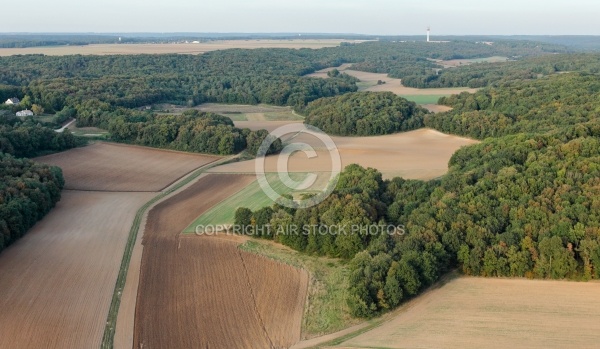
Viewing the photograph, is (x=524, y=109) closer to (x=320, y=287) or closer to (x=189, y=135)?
(x=189, y=135)

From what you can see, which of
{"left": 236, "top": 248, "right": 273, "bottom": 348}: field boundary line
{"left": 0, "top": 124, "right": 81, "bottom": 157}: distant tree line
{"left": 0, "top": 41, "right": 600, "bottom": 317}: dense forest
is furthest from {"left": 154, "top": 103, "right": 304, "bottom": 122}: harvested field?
{"left": 236, "top": 248, "right": 273, "bottom": 348}: field boundary line

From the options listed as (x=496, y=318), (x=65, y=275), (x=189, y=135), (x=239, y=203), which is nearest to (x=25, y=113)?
(x=189, y=135)

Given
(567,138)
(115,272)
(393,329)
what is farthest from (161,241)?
(567,138)

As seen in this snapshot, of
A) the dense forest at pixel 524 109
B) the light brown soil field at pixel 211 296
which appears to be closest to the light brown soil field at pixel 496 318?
the light brown soil field at pixel 211 296

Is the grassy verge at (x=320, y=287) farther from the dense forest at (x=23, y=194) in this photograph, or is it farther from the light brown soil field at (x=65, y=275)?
the dense forest at (x=23, y=194)

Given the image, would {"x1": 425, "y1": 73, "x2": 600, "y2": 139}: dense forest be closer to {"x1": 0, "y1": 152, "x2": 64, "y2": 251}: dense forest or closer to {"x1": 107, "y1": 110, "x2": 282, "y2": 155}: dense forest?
{"x1": 107, "y1": 110, "x2": 282, "y2": 155}: dense forest
